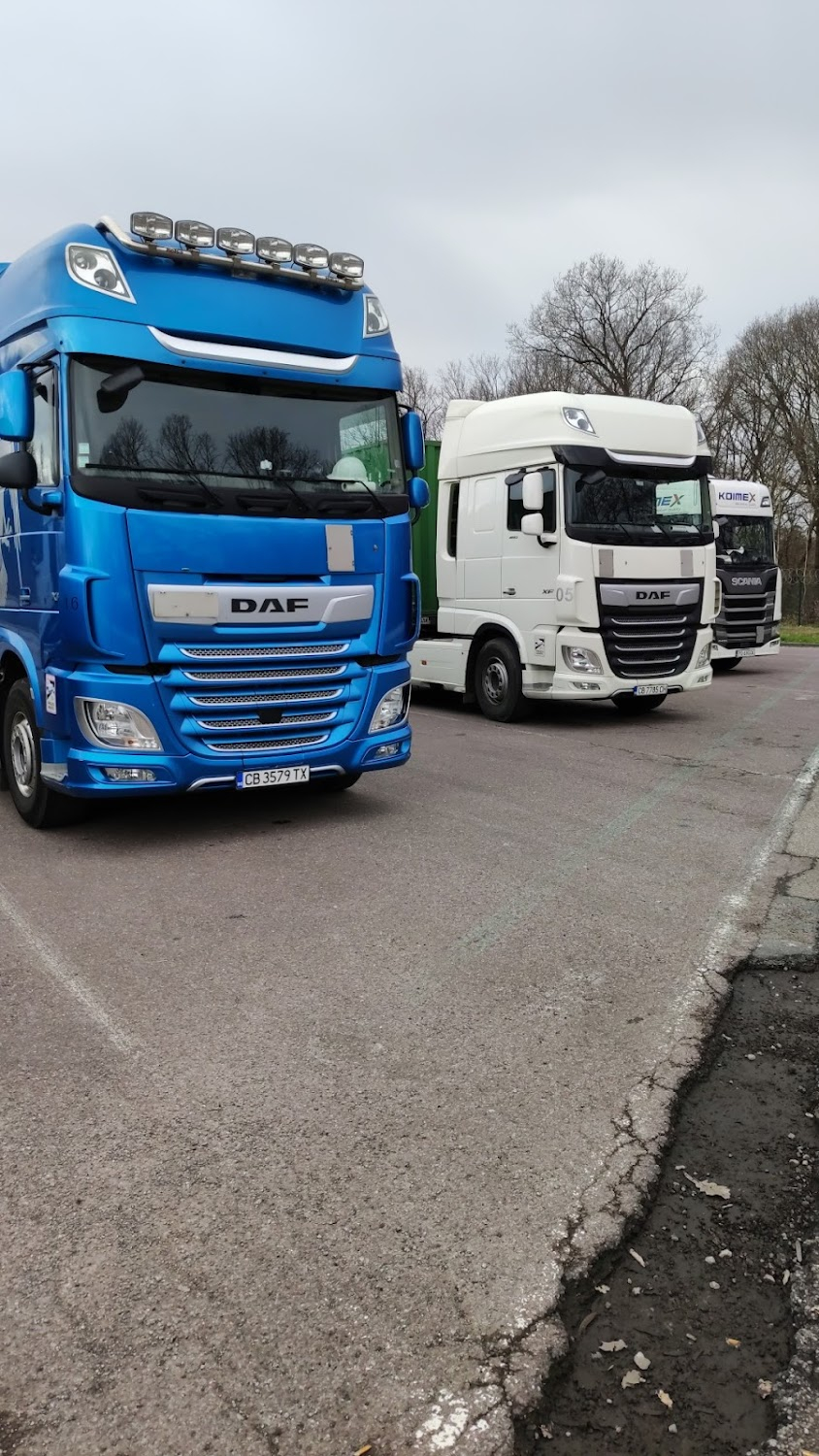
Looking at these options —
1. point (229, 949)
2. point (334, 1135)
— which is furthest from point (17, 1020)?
point (334, 1135)

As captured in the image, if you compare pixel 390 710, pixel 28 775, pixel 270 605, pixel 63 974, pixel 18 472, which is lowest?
pixel 63 974

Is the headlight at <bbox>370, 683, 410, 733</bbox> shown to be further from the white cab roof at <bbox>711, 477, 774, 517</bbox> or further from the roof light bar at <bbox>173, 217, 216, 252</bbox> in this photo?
the white cab roof at <bbox>711, 477, 774, 517</bbox>

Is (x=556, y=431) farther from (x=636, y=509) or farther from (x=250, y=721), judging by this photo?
(x=250, y=721)

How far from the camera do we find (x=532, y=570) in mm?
10727

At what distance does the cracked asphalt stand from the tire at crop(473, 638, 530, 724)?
445cm

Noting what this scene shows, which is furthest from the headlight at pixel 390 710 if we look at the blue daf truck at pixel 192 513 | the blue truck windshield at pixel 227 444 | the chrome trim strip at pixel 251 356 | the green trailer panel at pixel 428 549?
the green trailer panel at pixel 428 549

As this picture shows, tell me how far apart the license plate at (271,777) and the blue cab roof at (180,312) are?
2.45m

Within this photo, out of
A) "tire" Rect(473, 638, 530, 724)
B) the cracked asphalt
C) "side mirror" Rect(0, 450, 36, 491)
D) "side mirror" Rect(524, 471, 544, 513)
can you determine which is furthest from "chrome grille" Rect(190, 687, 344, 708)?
"tire" Rect(473, 638, 530, 724)

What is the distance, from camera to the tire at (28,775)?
6477mm

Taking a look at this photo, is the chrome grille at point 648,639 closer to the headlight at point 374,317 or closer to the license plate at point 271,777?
the headlight at point 374,317

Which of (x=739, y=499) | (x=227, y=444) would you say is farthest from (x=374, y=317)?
(x=739, y=499)

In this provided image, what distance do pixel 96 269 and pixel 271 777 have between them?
10.2ft

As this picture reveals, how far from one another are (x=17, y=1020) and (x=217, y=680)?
2.65 meters

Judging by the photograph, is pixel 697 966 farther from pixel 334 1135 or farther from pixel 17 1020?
pixel 17 1020
